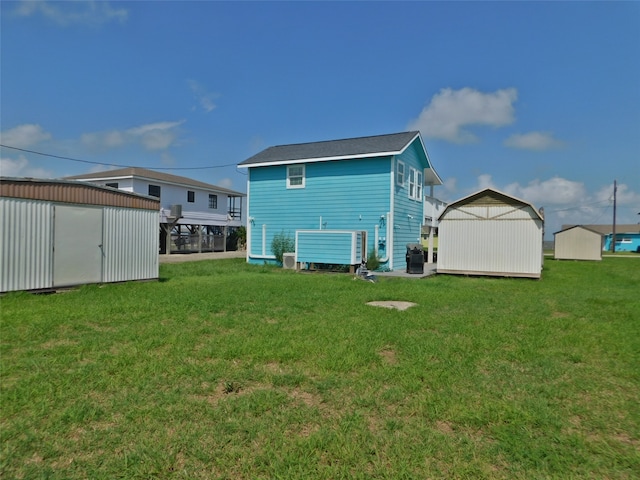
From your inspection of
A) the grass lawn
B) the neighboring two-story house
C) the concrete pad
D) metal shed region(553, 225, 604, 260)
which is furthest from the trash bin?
metal shed region(553, 225, 604, 260)

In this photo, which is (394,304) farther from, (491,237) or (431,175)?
(431,175)

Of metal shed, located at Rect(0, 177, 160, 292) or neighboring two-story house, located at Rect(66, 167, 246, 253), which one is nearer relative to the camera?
metal shed, located at Rect(0, 177, 160, 292)

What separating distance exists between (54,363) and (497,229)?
42.2ft

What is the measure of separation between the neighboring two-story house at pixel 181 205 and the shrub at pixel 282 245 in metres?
10.5

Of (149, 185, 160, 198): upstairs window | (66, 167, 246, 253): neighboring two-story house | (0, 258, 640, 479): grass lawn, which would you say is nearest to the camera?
(0, 258, 640, 479): grass lawn

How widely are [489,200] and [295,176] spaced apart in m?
8.02

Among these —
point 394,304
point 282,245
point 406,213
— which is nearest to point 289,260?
point 282,245

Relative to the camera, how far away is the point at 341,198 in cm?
1641

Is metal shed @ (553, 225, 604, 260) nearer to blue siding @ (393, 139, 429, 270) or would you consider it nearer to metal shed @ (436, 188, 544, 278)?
blue siding @ (393, 139, 429, 270)

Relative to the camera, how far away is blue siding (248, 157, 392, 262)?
15.6 m

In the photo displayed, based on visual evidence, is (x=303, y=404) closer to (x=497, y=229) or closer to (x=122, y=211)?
(x=122, y=211)

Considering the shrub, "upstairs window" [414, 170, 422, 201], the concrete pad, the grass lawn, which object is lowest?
the grass lawn

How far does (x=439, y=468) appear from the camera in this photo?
7.91 feet

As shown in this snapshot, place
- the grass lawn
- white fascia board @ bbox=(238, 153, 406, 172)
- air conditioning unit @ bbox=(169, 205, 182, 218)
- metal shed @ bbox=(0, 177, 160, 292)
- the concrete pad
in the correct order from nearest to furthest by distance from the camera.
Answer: the grass lawn < the concrete pad < metal shed @ bbox=(0, 177, 160, 292) < white fascia board @ bbox=(238, 153, 406, 172) < air conditioning unit @ bbox=(169, 205, 182, 218)
